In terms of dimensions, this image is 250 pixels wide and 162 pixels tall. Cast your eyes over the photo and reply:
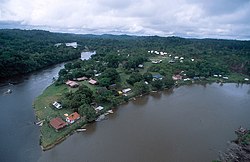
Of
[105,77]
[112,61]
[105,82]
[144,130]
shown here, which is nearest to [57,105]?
[105,82]

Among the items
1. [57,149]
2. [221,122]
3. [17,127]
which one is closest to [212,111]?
[221,122]

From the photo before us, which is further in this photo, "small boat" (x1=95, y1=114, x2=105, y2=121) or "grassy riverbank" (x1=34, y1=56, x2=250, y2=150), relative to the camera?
"small boat" (x1=95, y1=114, x2=105, y2=121)

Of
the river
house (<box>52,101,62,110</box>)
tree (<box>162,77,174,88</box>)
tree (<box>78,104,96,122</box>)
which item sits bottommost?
the river

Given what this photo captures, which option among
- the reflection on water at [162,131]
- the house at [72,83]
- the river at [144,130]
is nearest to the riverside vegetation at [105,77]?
the house at [72,83]

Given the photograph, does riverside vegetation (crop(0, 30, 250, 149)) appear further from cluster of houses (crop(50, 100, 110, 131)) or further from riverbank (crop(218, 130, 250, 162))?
riverbank (crop(218, 130, 250, 162))

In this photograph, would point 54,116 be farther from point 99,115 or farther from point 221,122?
point 221,122

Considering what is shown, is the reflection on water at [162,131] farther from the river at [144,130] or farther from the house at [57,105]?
the house at [57,105]

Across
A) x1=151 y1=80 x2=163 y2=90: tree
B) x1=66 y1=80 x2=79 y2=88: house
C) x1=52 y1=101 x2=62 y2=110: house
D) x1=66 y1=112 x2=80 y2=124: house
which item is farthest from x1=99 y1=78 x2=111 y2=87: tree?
x1=66 y1=112 x2=80 y2=124: house
